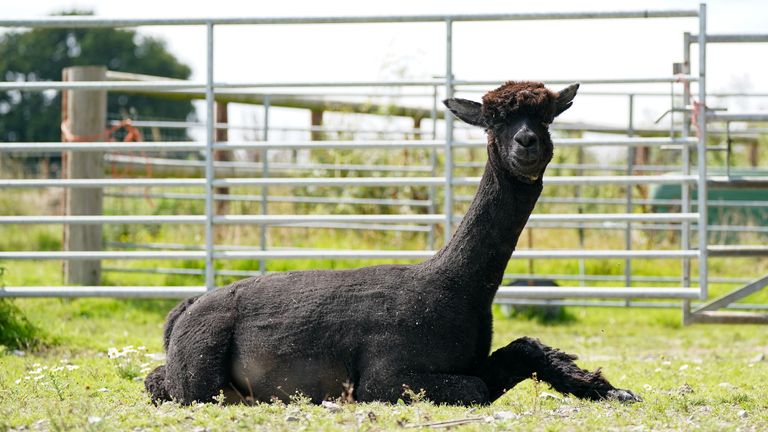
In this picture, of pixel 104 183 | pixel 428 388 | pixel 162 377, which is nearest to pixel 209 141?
pixel 104 183

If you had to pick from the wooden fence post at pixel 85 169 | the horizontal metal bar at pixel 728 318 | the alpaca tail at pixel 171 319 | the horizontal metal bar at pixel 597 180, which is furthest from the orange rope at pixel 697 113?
the wooden fence post at pixel 85 169

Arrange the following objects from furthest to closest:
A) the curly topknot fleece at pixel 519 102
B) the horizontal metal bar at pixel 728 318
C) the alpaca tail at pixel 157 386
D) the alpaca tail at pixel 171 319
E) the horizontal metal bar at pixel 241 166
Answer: the horizontal metal bar at pixel 241 166 < the horizontal metal bar at pixel 728 318 < the alpaca tail at pixel 171 319 < the alpaca tail at pixel 157 386 < the curly topknot fleece at pixel 519 102

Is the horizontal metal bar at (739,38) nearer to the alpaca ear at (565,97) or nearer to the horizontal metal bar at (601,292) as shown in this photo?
the horizontal metal bar at (601,292)

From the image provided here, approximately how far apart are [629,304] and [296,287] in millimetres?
6344

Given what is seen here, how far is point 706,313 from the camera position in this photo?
8992 millimetres

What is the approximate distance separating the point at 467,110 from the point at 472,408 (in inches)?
68.8

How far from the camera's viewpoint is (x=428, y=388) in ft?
18.6

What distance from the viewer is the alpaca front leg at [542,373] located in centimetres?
580

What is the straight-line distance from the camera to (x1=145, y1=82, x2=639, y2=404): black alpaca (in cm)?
577

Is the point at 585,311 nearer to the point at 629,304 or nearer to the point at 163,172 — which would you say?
the point at 629,304

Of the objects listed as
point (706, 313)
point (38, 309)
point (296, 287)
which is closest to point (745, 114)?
point (706, 313)

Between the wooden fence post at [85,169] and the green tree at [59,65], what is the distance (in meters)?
35.6

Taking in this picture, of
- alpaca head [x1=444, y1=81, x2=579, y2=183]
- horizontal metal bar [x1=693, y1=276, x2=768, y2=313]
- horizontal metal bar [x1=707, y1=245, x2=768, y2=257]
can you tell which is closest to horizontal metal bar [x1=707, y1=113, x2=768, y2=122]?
horizontal metal bar [x1=707, y1=245, x2=768, y2=257]

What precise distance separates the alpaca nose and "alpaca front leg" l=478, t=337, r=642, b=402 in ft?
3.75
